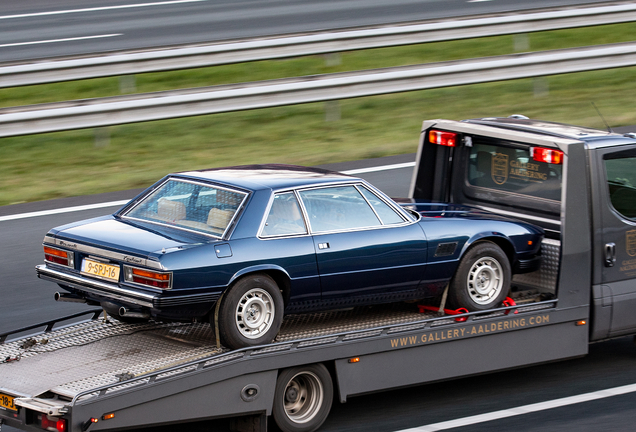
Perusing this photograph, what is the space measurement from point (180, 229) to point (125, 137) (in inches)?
323

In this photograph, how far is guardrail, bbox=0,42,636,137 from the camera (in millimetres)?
12578

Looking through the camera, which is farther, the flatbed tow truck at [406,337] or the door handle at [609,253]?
the door handle at [609,253]

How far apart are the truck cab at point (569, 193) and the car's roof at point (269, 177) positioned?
1.63 metres

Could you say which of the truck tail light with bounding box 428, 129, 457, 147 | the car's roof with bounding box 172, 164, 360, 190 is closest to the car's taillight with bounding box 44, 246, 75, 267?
the car's roof with bounding box 172, 164, 360, 190

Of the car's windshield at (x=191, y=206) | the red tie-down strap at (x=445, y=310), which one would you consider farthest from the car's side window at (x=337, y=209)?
the red tie-down strap at (x=445, y=310)

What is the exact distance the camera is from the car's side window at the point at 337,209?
22.0 ft

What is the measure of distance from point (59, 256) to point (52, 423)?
1.50 m

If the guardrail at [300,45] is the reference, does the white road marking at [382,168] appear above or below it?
below

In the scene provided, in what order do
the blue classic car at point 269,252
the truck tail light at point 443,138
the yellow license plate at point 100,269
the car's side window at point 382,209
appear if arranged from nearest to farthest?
the blue classic car at point 269,252
the yellow license plate at point 100,269
the car's side window at point 382,209
the truck tail light at point 443,138

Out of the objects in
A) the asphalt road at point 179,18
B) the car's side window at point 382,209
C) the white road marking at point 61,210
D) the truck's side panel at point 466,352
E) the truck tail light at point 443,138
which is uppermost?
the asphalt road at point 179,18

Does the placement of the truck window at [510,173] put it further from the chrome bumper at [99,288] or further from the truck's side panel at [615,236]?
the chrome bumper at [99,288]

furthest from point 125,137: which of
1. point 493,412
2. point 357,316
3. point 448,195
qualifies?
point 493,412

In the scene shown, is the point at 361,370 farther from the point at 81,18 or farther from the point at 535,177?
the point at 81,18

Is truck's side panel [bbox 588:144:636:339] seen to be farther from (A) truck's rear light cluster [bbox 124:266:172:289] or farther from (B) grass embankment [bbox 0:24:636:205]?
(B) grass embankment [bbox 0:24:636:205]
